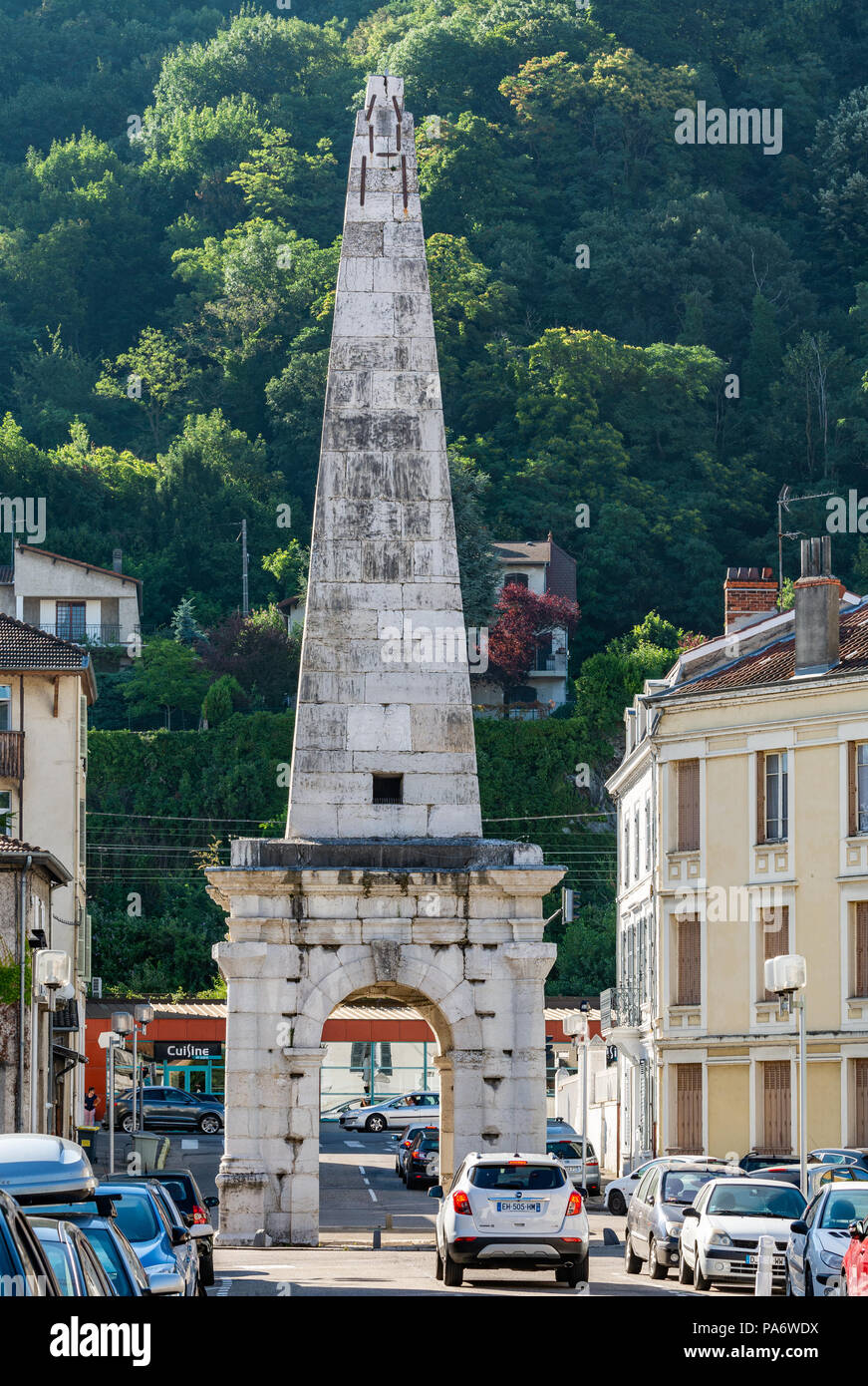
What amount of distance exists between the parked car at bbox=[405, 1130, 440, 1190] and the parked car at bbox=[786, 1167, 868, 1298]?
85.8 feet

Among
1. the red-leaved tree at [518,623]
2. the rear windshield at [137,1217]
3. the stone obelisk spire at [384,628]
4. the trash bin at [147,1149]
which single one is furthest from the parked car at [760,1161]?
the red-leaved tree at [518,623]

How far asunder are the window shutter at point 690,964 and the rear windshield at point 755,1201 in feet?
76.0

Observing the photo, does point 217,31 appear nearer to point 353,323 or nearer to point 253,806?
point 253,806

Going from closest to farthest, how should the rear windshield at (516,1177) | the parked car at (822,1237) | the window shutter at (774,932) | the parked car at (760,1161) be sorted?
the parked car at (822,1237), the rear windshield at (516,1177), the parked car at (760,1161), the window shutter at (774,932)

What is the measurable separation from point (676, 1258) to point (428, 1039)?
48.1 meters

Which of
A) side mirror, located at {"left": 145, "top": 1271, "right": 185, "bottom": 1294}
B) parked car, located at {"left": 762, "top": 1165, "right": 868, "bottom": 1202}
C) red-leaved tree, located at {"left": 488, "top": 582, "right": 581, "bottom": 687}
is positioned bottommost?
parked car, located at {"left": 762, "top": 1165, "right": 868, "bottom": 1202}

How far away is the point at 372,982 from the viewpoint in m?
28.2

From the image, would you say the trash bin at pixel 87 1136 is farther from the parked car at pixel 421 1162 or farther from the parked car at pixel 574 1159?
the parked car at pixel 574 1159

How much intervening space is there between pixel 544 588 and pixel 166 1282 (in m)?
78.9

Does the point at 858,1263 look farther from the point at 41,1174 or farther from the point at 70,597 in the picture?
the point at 70,597

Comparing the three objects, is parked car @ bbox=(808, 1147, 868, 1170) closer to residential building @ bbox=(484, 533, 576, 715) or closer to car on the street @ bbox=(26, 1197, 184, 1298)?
car on the street @ bbox=(26, 1197, 184, 1298)

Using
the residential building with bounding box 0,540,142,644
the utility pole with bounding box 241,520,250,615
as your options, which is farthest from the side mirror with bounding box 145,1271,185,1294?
the utility pole with bounding box 241,520,250,615

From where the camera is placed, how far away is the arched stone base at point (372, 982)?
91.8 ft

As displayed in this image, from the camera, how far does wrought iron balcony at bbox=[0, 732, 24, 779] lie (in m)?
57.8
